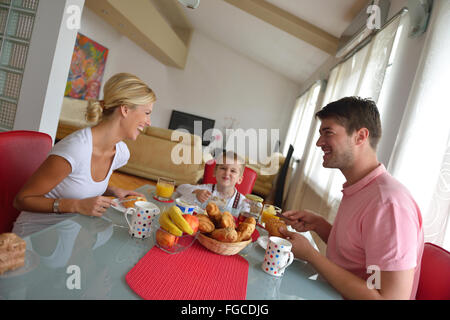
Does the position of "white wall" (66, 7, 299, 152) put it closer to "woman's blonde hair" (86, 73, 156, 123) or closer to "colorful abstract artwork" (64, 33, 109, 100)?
"colorful abstract artwork" (64, 33, 109, 100)

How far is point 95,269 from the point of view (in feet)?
2.26

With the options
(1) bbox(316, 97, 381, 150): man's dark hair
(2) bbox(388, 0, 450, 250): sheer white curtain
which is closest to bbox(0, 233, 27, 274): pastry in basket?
(1) bbox(316, 97, 381, 150): man's dark hair

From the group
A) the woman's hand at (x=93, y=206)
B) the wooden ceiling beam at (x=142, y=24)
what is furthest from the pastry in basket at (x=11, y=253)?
the wooden ceiling beam at (x=142, y=24)

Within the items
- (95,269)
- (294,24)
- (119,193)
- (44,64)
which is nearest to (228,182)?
(119,193)

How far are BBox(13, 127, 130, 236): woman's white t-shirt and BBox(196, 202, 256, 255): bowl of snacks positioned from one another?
48cm

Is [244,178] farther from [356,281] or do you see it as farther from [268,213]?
[356,281]

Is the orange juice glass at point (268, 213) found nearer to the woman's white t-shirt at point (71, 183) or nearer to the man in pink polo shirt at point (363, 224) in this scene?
the man in pink polo shirt at point (363, 224)

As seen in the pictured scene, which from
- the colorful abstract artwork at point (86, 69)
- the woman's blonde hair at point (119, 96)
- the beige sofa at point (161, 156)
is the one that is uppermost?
→ the colorful abstract artwork at point (86, 69)

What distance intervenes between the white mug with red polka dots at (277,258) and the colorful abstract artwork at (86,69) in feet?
20.2

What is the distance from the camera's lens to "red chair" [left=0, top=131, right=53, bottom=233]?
3.42 feet

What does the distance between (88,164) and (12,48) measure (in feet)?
6.26

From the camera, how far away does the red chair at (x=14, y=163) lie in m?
1.04

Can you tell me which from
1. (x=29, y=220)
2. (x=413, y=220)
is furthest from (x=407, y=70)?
(x=29, y=220)

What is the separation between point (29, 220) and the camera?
108 cm
